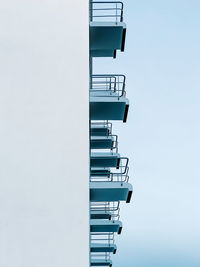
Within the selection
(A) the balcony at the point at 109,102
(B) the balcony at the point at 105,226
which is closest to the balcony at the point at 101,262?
(B) the balcony at the point at 105,226

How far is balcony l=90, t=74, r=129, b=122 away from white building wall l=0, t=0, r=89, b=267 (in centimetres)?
104

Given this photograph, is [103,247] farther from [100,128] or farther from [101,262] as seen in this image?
[100,128]

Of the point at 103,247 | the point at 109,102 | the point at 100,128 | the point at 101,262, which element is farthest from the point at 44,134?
the point at 101,262

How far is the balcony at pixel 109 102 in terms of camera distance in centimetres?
390

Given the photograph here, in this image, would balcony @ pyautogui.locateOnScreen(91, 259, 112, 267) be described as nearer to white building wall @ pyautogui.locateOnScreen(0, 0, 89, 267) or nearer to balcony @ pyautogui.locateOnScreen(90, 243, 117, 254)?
balcony @ pyautogui.locateOnScreen(90, 243, 117, 254)

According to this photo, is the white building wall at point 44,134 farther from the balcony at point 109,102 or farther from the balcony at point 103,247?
the balcony at point 103,247

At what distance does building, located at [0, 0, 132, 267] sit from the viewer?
2455 mm

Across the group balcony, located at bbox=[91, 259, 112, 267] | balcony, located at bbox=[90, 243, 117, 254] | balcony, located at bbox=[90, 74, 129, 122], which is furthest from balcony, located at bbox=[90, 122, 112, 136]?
balcony, located at bbox=[91, 259, 112, 267]

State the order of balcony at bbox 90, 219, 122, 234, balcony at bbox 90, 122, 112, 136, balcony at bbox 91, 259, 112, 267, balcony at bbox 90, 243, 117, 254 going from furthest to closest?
1. balcony at bbox 91, 259, 112, 267
2. balcony at bbox 90, 243, 117, 254
3. balcony at bbox 90, 219, 122, 234
4. balcony at bbox 90, 122, 112, 136

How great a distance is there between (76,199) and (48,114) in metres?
0.57

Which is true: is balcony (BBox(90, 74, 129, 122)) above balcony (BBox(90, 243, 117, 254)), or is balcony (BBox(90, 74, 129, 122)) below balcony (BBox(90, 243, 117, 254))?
above

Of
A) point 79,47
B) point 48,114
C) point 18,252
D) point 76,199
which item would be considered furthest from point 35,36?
point 18,252

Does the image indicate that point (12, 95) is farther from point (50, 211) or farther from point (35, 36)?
point (50, 211)

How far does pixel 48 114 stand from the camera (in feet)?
8.72
